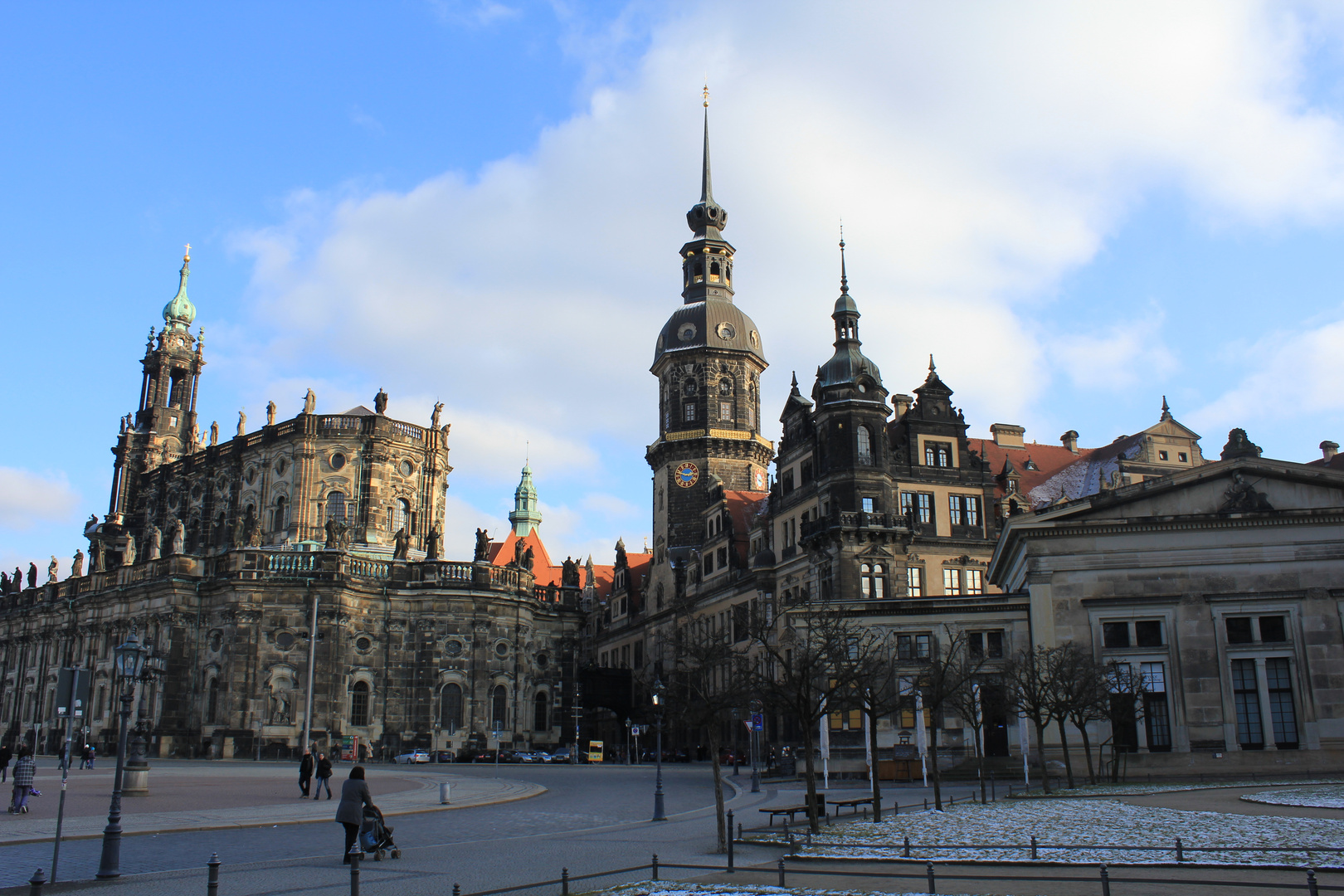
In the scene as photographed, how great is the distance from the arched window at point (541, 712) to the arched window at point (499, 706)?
287 centimetres

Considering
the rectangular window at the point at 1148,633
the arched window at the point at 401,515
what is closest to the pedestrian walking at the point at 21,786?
the rectangular window at the point at 1148,633

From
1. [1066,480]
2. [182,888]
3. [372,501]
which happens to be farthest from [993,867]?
[372,501]

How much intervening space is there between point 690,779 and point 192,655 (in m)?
37.5

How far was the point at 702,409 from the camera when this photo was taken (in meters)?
90.8

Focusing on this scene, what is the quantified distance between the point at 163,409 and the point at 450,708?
5089cm

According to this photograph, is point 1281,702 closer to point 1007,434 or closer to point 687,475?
point 1007,434

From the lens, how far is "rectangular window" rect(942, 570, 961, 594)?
6081 centimetres

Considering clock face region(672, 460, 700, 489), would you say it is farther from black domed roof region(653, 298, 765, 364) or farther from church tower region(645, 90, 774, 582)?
black domed roof region(653, 298, 765, 364)

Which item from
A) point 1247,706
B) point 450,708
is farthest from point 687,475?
point 1247,706

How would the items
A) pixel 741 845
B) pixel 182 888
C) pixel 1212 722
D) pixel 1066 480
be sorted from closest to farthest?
1. pixel 182 888
2. pixel 741 845
3. pixel 1212 722
4. pixel 1066 480

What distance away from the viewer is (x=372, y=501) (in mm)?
80938

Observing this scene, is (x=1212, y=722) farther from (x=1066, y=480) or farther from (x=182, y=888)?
(x=182, y=888)

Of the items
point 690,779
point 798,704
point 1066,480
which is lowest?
point 690,779

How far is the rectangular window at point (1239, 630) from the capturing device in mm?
41312
